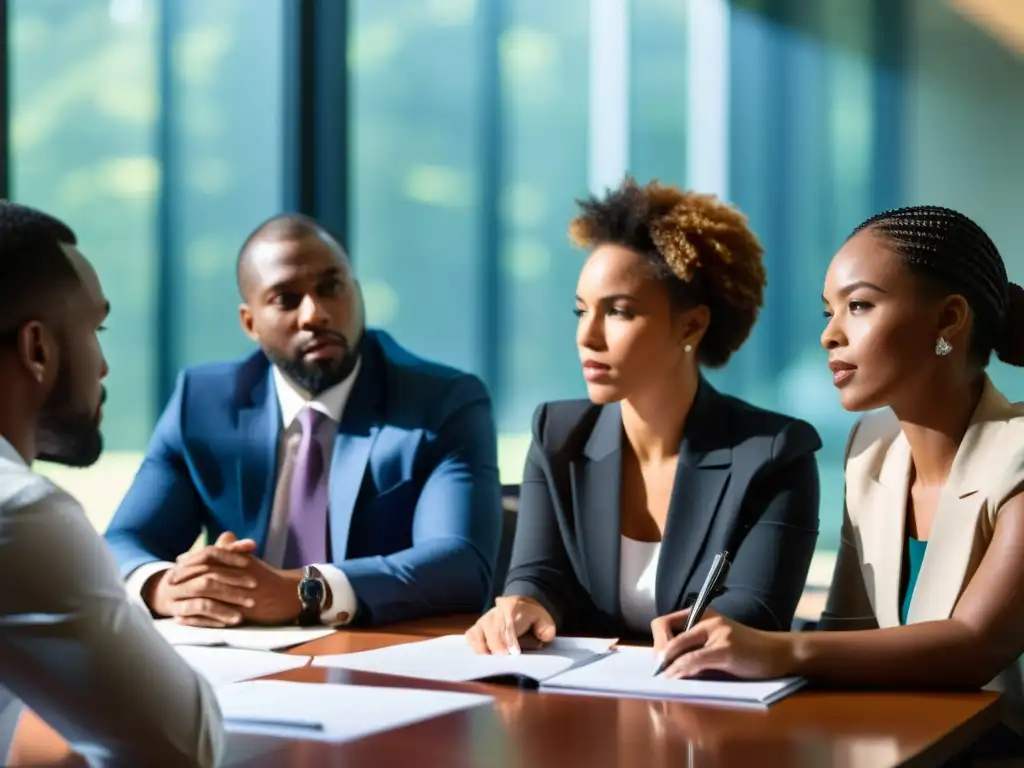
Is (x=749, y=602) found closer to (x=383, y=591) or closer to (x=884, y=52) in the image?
(x=383, y=591)

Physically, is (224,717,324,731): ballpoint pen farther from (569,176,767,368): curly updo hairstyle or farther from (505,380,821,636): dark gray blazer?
(569,176,767,368): curly updo hairstyle

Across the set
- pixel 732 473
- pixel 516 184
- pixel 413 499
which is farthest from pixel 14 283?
pixel 516 184

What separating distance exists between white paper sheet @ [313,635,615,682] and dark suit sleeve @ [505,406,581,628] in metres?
0.23

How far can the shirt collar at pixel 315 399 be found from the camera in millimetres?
2988

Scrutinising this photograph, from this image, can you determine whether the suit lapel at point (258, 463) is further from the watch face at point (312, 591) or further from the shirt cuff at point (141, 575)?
the watch face at point (312, 591)

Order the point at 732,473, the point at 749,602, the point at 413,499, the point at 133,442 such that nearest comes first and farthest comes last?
the point at 749,602, the point at 732,473, the point at 413,499, the point at 133,442

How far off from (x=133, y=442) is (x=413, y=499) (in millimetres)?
1308

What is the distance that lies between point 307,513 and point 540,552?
629 millimetres

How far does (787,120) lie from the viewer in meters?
4.45

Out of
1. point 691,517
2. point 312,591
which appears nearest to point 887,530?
point 691,517

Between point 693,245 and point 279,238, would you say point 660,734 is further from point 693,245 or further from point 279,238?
point 279,238

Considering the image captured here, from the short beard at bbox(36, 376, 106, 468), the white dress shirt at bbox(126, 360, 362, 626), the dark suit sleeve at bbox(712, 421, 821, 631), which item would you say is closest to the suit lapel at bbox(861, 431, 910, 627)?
the dark suit sleeve at bbox(712, 421, 821, 631)

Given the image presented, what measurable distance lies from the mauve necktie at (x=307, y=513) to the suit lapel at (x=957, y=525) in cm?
128

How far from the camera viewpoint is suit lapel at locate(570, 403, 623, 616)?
2496 mm
